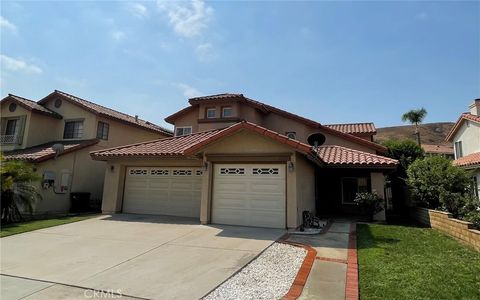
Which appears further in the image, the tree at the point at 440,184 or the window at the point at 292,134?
the window at the point at 292,134

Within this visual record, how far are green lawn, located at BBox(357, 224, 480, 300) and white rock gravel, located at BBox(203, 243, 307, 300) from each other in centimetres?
149

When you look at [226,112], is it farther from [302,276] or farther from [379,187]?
[302,276]

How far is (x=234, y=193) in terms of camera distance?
41.0 ft

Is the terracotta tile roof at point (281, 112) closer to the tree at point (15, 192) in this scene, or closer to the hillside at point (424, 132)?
the tree at point (15, 192)

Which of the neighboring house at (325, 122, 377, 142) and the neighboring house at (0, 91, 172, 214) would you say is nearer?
the neighboring house at (0, 91, 172, 214)

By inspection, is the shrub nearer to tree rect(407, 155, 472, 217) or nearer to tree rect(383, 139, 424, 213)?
tree rect(407, 155, 472, 217)

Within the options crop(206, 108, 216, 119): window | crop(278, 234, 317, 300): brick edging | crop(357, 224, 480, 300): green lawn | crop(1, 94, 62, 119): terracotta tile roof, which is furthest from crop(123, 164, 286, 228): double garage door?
crop(1, 94, 62, 119): terracotta tile roof

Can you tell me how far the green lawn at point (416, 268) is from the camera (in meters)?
5.43

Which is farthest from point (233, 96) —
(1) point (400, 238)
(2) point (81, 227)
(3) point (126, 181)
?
(1) point (400, 238)

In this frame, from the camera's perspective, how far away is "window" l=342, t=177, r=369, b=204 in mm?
19094

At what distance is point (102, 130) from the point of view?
22172 mm

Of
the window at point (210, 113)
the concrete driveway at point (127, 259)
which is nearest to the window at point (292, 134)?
the window at point (210, 113)

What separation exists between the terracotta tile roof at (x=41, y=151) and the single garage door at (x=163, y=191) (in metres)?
5.39

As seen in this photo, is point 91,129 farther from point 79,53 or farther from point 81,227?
point 81,227
